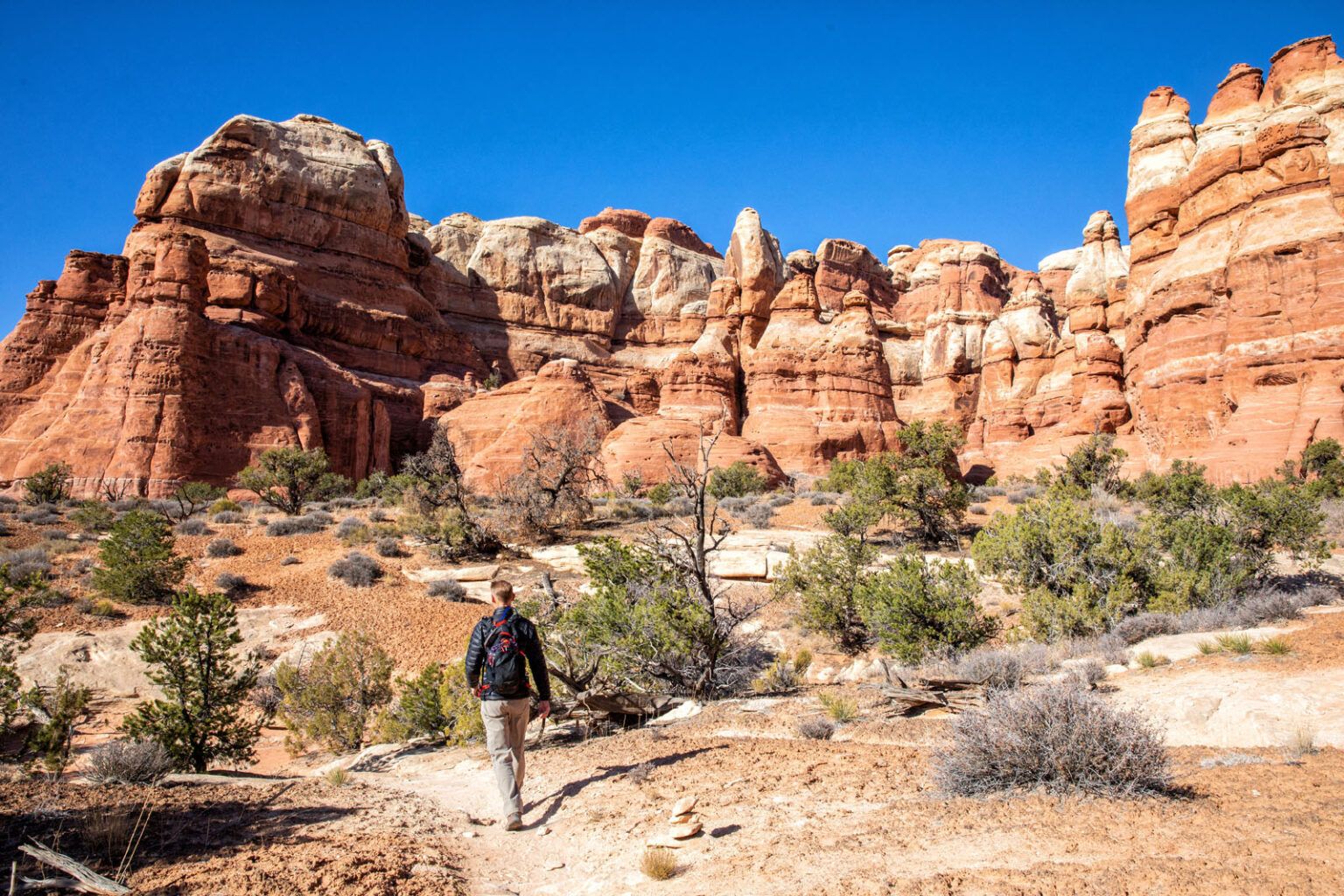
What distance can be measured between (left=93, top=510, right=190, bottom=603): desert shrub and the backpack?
1430 cm

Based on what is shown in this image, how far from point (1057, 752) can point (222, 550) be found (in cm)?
2039

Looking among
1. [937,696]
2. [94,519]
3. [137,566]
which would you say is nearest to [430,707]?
[937,696]

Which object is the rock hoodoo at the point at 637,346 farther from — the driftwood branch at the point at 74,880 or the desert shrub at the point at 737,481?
the driftwood branch at the point at 74,880

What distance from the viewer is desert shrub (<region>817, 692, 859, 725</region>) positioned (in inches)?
295

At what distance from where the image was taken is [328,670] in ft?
37.0

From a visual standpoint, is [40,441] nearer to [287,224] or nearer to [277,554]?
[277,554]

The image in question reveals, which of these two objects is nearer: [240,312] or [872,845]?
[872,845]

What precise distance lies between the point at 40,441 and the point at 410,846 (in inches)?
1311

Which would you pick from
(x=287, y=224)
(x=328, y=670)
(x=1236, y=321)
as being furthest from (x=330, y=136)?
(x=1236, y=321)

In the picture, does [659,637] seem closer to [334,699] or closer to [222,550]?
[334,699]

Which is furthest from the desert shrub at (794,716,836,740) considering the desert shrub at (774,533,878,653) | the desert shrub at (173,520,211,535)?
the desert shrub at (173,520,211,535)

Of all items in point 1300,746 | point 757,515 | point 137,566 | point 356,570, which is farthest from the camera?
point 757,515

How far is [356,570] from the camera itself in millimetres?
17984

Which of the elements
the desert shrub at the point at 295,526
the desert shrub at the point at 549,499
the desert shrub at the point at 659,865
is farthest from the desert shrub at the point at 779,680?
the desert shrub at the point at 295,526
